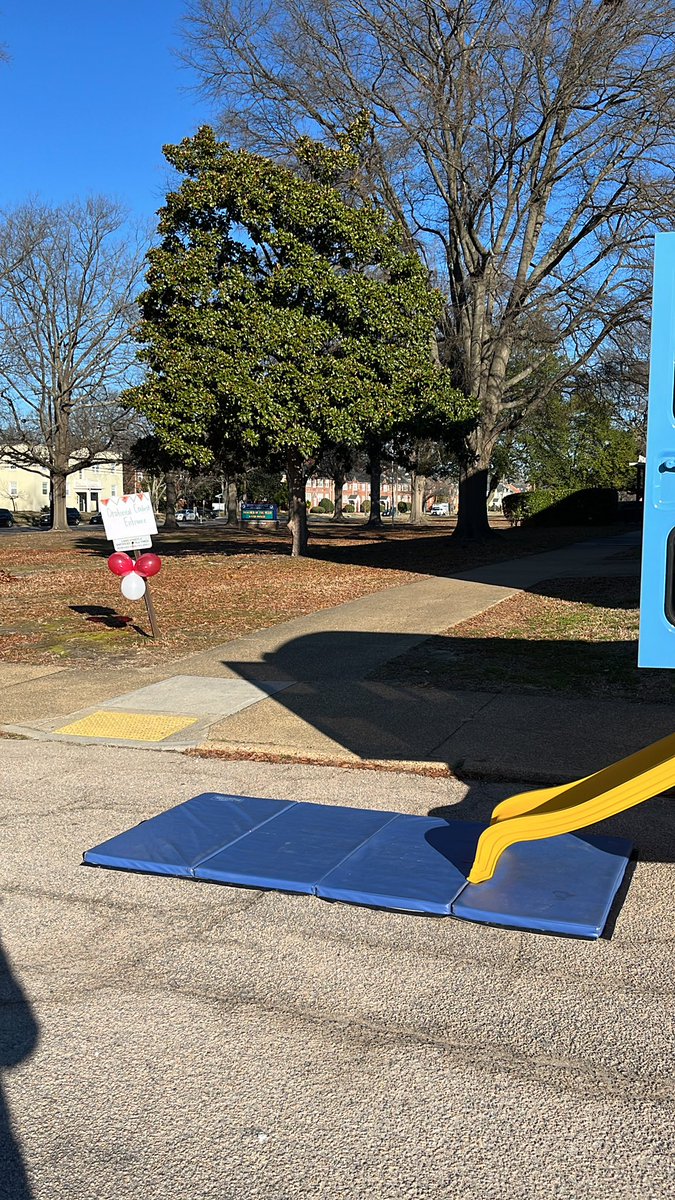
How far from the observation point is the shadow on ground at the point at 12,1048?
3037mm

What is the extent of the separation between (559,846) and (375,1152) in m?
2.90

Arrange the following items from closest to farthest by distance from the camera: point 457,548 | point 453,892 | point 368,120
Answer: point 453,892
point 368,120
point 457,548

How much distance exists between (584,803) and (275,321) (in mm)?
19038

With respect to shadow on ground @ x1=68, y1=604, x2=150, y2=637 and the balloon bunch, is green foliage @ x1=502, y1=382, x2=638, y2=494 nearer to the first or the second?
shadow on ground @ x1=68, y1=604, x2=150, y2=637

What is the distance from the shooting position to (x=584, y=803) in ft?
16.2

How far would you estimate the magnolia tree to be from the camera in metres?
22.4

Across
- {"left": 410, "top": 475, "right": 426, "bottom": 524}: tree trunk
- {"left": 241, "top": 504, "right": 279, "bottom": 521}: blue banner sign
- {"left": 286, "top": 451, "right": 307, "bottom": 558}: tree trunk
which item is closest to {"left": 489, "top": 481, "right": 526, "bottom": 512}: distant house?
{"left": 410, "top": 475, "right": 426, "bottom": 524}: tree trunk

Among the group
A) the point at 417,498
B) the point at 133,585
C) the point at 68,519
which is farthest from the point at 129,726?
the point at 68,519

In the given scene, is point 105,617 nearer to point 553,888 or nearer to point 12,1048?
point 553,888

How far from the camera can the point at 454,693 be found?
9.91m

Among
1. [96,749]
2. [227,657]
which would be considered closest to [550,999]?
[96,749]

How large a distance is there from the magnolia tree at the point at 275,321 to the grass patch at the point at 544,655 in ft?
26.2

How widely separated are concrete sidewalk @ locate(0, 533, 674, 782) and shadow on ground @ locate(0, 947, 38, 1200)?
3.89 metres

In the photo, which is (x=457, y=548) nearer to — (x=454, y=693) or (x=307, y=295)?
(x=307, y=295)
